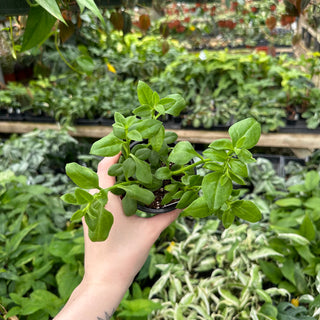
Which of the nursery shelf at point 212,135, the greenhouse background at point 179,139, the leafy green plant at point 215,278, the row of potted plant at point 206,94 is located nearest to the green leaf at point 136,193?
the greenhouse background at point 179,139

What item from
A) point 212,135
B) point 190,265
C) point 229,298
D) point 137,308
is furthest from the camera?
point 212,135

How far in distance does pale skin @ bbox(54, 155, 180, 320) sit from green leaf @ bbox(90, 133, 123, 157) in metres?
0.11

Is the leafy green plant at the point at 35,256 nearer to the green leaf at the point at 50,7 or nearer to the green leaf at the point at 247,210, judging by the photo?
the green leaf at the point at 247,210

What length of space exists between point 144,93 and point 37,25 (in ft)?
0.65

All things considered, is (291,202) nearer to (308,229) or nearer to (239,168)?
(308,229)

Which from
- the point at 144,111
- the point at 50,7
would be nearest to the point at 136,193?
the point at 144,111

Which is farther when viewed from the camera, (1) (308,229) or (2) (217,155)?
(1) (308,229)

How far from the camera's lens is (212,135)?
1730mm

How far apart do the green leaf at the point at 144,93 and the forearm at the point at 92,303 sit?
1.04 feet

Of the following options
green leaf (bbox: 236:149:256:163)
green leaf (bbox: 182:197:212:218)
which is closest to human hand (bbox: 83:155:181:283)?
green leaf (bbox: 182:197:212:218)

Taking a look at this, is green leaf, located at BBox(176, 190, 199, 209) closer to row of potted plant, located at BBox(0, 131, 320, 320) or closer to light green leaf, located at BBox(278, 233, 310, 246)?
row of potted plant, located at BBox(0, 131, 320, 320)

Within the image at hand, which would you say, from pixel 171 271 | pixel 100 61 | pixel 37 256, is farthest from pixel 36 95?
pixel 171 271

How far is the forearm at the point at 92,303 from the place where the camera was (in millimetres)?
530

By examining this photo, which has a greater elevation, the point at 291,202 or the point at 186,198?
the point at 186,198
